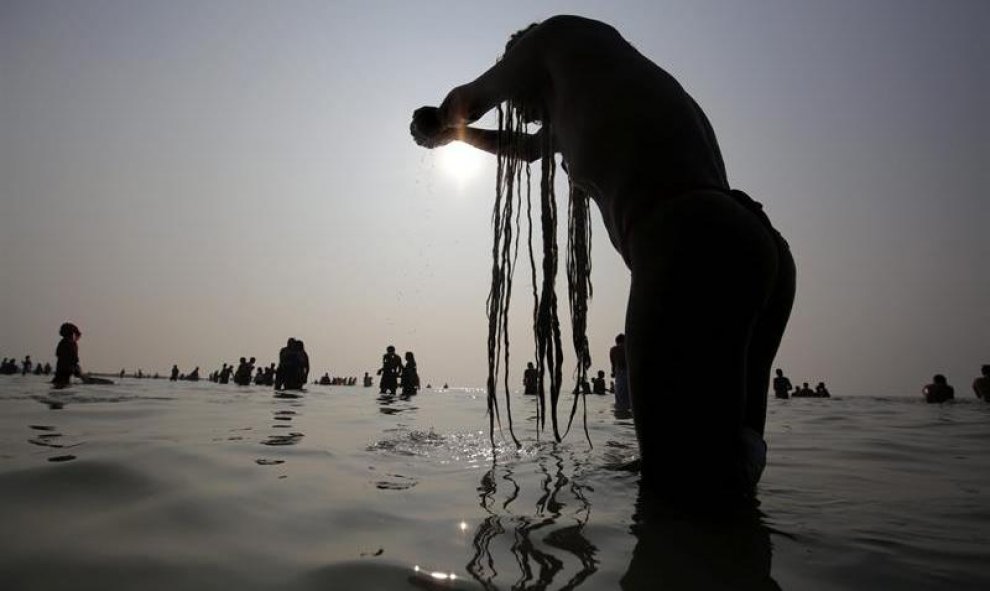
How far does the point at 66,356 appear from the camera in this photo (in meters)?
11.4

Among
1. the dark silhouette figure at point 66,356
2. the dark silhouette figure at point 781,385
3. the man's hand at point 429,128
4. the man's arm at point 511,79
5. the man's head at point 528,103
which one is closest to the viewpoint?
the man's arm at point 511,79

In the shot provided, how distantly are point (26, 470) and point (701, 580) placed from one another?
6.18 feet

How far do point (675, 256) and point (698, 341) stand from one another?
25 cm

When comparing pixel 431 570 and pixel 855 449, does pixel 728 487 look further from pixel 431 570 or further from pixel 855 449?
pixel 855 449

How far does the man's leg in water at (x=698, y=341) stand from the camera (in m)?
1.43

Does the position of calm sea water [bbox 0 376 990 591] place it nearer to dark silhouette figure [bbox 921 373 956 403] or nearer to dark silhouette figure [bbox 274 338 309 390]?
dark silhouette figure [bbox 274 338 309 390]

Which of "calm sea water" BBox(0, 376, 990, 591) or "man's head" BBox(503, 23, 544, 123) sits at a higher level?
"man's head" BBox(503, 23, 544, 123)

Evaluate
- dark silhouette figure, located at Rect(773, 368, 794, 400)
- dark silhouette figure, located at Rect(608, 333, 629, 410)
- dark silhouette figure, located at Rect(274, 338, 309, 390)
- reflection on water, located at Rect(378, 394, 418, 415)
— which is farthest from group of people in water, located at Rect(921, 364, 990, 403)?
dark silhouette figure, located at Rect(274, 338, 309, 390)

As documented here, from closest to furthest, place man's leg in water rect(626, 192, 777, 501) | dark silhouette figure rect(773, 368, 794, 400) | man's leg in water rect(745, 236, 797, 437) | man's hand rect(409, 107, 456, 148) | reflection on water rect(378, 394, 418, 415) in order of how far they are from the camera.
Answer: man's leg in water rect(626, 192, 777, 501), man's leg in water rect(745, 236, 797, 437), man's hand rect(409, 107, 456, 148), reflection on water rect(378, 394, 418, 415), dark silhouette figure rect(773, 368, 794, 400)

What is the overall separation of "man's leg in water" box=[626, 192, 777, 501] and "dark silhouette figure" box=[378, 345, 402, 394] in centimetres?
1855

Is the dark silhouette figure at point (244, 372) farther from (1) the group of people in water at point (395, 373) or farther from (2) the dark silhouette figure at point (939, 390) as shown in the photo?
(2) the dark silhouette figure at point (939, 390)

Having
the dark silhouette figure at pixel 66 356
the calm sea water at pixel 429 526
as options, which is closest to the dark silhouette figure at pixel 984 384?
the calm sea water at pixel 429 526

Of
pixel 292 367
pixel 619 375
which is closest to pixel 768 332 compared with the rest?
pixel 619 375

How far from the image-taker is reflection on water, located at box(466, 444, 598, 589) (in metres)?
0.95
